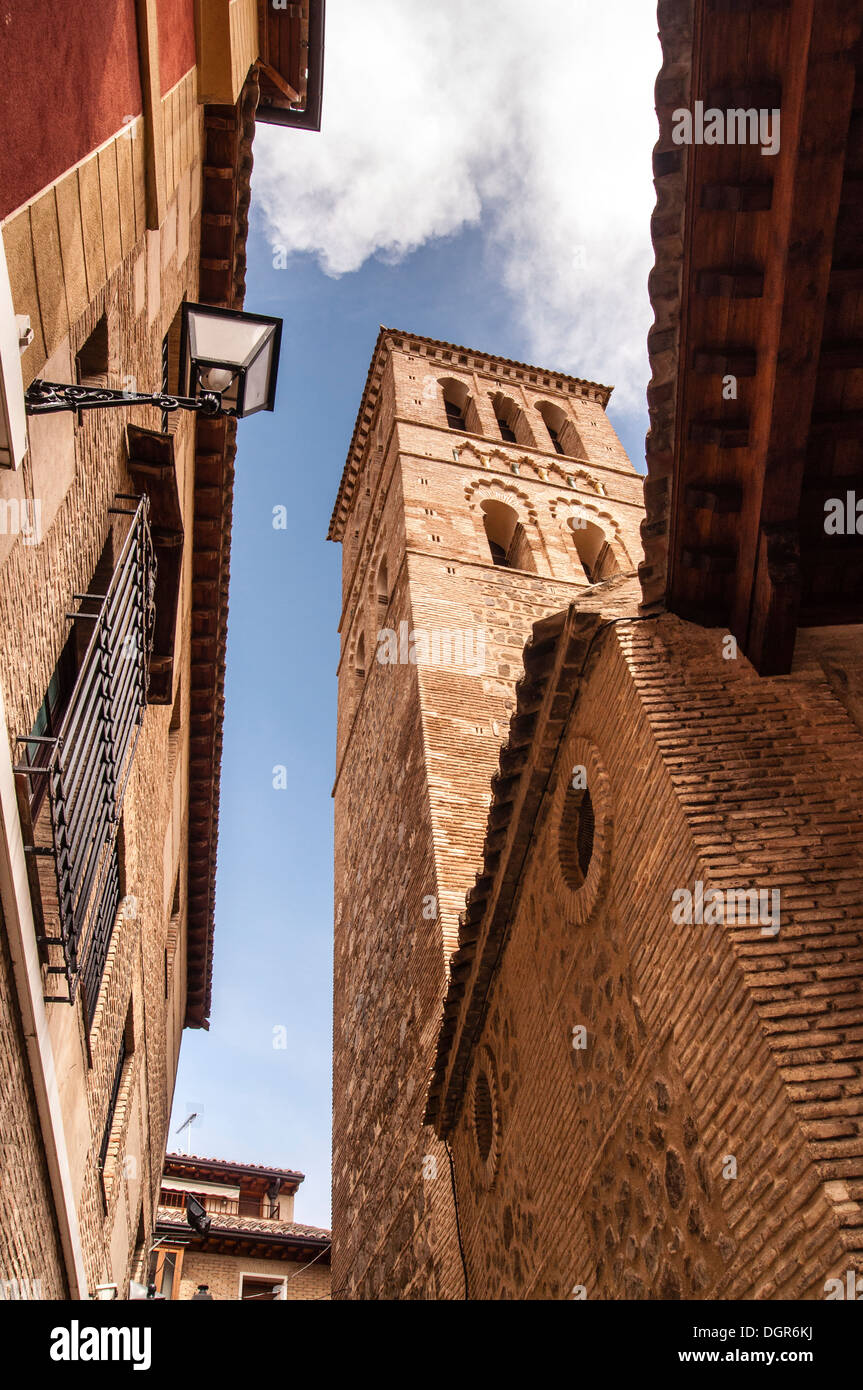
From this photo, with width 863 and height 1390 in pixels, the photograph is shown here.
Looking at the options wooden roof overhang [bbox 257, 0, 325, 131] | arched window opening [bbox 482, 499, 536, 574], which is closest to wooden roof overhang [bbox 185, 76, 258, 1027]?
wooden roof overhang [bbox 257, 0, 325, 131]

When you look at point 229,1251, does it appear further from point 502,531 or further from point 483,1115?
point 502,531

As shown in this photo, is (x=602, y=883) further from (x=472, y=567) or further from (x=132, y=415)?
(x=472, y=567)

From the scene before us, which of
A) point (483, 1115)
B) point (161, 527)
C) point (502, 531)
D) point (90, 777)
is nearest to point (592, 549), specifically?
point (502, 531)

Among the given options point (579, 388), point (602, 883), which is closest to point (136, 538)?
point (602, 883)

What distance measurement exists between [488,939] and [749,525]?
9.03 ft

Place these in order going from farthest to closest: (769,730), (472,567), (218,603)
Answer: (472,567) < (218,603) < (769,730)

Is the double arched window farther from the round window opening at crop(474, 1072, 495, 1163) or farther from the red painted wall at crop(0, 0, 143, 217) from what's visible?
the red painted wall at crop(0, 0, 143, 217)

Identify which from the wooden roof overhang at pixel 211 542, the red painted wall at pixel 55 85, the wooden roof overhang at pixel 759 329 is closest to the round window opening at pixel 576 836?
the wooden roof overhang at pixel 759 329

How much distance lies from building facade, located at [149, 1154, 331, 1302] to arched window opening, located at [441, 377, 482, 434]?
13.9 meters

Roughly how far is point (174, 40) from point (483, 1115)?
6084mm

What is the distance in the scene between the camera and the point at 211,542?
8.67 m

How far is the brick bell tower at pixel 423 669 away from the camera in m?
8.38
